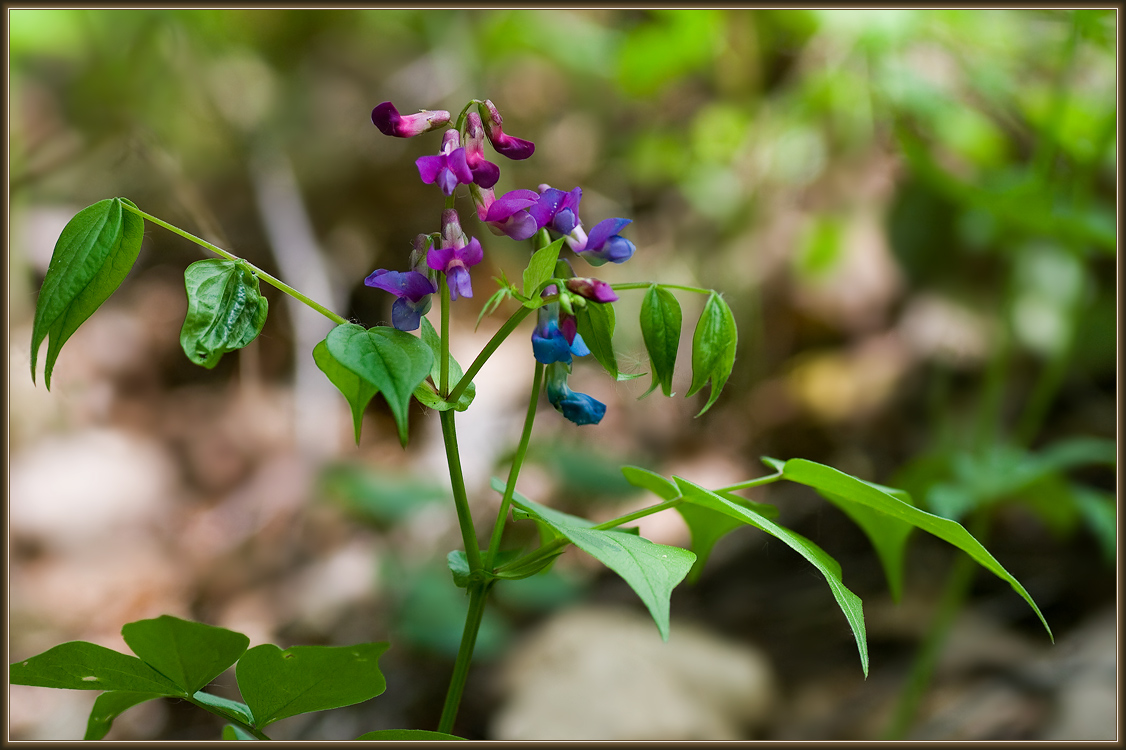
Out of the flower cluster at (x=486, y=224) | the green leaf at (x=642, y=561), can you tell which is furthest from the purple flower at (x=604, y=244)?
the green leaf at (x=642, y=561)

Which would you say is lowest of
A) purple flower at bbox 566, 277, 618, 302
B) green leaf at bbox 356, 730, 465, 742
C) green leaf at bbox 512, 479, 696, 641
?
green leaf at bbox 356, 730, 465, 742

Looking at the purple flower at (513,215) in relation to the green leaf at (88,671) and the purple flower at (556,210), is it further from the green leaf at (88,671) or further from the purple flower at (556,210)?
the green leaf at (88,671)

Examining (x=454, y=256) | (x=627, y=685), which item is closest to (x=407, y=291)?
(x=454, y=256)

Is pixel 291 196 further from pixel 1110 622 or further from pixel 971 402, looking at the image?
pixel 1110 622

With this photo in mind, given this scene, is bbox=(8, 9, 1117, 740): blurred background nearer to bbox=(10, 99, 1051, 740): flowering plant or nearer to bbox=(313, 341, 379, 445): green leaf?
bbox=(10, 99, 1051, 740): flowering plant

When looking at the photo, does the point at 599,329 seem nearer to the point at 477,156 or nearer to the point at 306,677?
the point at 477,156

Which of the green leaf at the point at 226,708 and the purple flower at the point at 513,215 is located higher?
the purple flower at the point at 513,215

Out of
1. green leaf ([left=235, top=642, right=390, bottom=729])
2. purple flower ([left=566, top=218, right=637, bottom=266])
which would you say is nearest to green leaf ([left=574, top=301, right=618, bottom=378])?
purple flower ([left=566, top=218, right=637, bottom=266])
